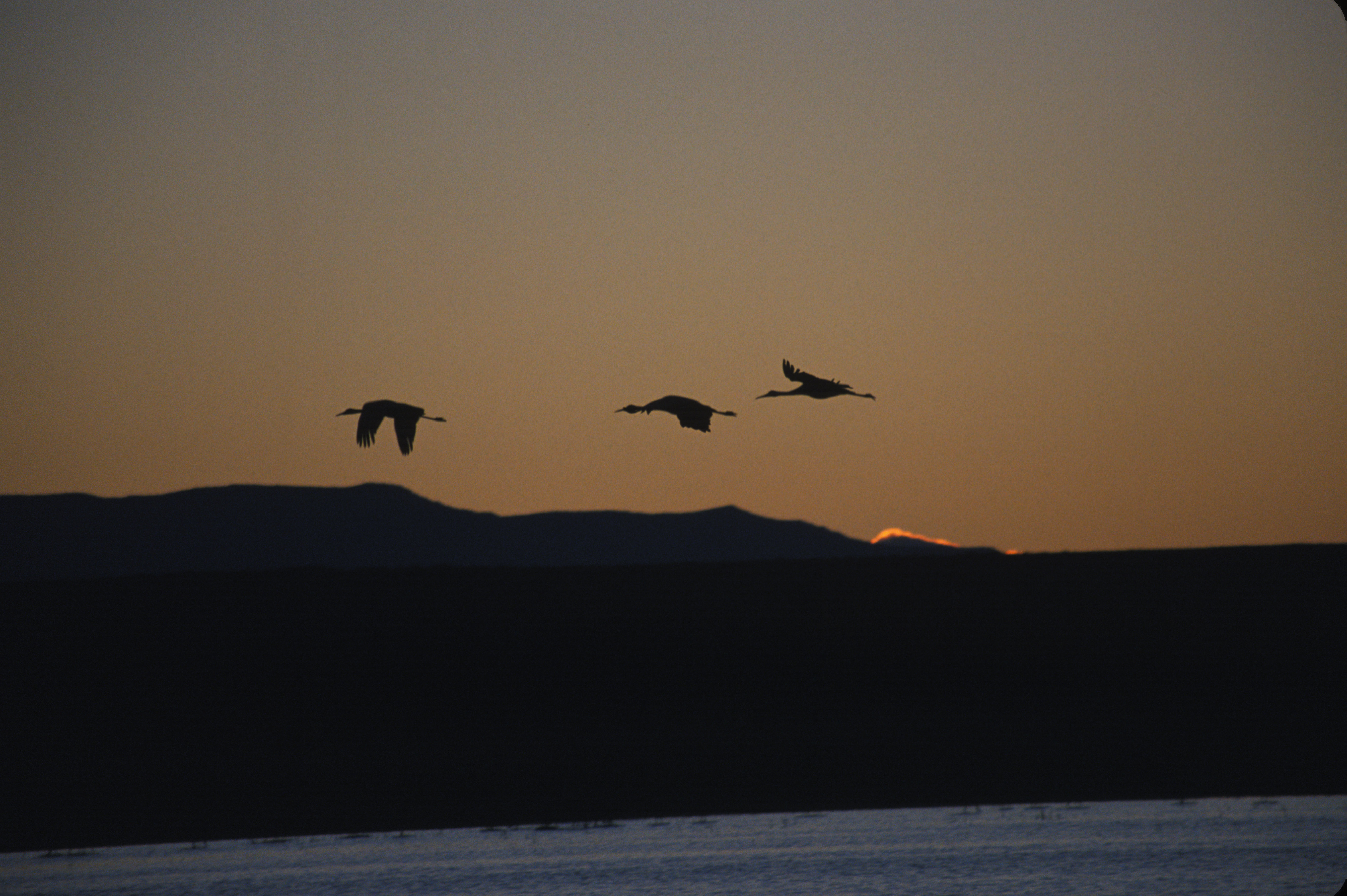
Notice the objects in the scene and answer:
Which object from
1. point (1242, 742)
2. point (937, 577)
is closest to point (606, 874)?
point (1242, 742)

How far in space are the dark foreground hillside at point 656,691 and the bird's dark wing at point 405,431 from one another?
36.7 feet

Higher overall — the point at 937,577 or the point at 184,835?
the point at 937,577

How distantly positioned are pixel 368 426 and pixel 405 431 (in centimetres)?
45

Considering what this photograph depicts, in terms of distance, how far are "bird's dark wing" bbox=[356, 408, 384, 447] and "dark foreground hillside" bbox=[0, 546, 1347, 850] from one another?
11.0 m

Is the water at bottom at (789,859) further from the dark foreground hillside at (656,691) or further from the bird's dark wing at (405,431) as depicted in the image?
the bird's dark wing at (405,431)

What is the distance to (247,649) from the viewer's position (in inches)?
1692

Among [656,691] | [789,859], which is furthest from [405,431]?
[656,691]

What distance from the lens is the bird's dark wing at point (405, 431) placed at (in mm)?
18547

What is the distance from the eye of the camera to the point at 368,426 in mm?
18969

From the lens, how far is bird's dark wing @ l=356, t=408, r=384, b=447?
18.6 m

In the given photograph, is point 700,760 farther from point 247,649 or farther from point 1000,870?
point 247,649

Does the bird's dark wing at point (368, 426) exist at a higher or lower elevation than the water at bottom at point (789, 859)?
higher

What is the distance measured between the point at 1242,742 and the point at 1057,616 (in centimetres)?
1387

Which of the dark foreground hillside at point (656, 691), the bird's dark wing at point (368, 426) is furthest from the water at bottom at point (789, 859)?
the bird's dark wing at point (368, 426)
